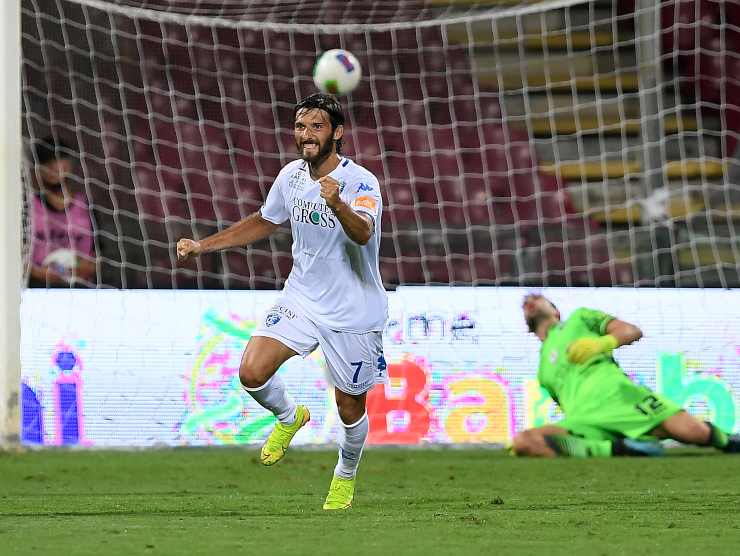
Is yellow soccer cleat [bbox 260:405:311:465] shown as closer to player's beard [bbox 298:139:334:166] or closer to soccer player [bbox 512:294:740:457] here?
player's beard [bbox 298:139:334:166]

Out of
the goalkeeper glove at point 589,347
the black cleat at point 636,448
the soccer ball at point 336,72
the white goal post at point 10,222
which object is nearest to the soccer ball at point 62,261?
the white goal post at point 10,222

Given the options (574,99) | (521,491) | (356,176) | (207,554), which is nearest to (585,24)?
(574,99)

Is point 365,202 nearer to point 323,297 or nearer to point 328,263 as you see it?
point 328,263

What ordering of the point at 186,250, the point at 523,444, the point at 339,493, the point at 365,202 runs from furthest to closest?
the point at 523,444 < the point at 339,493 < the point at 186,250 < the point at 365,202

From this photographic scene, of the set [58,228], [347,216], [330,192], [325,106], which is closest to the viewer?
[330,192]

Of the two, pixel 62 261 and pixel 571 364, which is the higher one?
pixel 62 261

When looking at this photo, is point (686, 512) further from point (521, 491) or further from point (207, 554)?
point (207, 554)

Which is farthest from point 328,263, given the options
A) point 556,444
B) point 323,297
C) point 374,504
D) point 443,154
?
point 443,154

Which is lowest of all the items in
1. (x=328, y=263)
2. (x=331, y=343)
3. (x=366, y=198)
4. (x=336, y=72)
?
(x=331, y=343)

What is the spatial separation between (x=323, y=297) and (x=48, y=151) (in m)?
6.46

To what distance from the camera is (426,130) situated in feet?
45.1

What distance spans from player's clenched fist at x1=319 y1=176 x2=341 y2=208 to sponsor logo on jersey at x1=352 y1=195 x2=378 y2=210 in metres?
0.33

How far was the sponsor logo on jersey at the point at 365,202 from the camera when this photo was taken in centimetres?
600

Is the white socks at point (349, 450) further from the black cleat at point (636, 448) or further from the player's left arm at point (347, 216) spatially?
the black cleat at point (636, 448)
